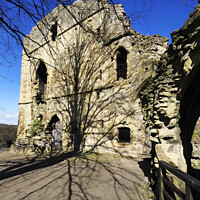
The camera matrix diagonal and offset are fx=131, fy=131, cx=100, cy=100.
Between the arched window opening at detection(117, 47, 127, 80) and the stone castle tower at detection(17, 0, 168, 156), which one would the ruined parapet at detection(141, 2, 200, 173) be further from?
the arched window opening at detection(117, 47, 127, 80)

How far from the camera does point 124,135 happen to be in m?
7.33

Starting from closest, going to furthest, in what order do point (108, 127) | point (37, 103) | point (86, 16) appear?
point (108, 127) < point (86, 16) < point (37, 103)

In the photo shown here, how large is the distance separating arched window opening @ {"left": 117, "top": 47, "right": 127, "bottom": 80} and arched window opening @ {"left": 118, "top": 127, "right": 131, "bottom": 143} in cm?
323

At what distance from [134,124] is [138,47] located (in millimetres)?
4264

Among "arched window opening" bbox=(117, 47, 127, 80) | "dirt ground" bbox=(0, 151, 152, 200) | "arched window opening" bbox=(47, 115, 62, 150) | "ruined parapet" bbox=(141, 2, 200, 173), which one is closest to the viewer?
"ruined parapet" bbox=(141, 2, 200, 173)

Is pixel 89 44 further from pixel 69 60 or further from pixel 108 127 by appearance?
pixel 108 127

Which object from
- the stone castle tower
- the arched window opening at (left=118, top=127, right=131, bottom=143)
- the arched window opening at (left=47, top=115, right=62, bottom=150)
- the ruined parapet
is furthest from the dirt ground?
the arched window opening at (left=47, top=115, right=62, bottom=150)

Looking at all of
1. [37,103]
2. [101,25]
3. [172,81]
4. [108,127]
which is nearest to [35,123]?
[37,103]

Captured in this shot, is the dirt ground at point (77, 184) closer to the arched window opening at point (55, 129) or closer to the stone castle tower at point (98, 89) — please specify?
the stone castle tower at point (98, 89)

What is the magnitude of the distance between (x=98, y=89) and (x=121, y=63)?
2305mm

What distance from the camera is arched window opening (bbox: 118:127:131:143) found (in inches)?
284

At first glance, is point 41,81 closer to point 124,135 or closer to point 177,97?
point 124,135

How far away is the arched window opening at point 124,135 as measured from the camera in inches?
284

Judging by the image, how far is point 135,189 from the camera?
11.4ft
